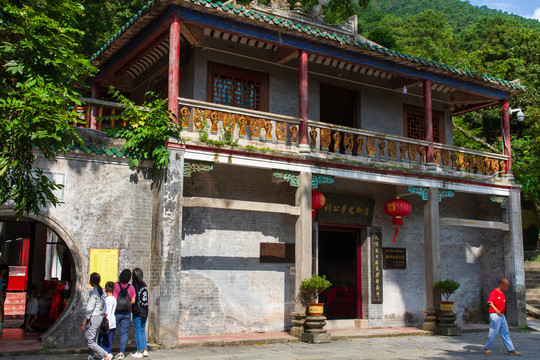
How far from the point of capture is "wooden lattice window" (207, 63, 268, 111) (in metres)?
11.4

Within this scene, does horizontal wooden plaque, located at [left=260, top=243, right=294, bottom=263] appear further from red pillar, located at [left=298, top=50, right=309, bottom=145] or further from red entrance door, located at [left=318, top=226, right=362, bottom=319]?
red pillar, located at [left=298, top=50, right=309, bottom=145]

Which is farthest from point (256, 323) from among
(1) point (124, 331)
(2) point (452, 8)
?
(2) point (452, 8)

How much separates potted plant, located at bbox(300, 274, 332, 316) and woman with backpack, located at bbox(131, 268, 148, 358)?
3.31 meters

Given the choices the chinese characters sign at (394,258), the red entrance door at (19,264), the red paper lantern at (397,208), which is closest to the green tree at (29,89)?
the red paper lantern at (397,208)

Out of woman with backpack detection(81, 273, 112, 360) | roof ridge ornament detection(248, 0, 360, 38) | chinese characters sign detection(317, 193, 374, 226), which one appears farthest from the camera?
roof ridge ornament detection(248, 0, 360, 38)

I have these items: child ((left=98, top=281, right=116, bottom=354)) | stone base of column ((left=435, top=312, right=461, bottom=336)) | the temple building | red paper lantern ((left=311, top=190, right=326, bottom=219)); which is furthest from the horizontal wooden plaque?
child ((left=98, top=281, right=116, bottom=354))

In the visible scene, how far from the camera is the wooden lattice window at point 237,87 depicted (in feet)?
37.4

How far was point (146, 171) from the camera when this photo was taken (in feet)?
31.0

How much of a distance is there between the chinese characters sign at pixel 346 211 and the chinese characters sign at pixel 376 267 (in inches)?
15.4

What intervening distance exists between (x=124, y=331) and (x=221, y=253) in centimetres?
337

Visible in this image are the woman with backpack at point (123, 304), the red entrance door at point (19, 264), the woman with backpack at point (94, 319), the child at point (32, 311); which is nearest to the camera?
the woman with backpack at point (94, 319)

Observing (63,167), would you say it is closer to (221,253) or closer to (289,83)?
(221,253)

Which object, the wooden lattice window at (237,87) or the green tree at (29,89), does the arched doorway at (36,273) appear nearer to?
the green tree at (29,89)

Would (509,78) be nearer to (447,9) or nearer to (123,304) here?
(123,304)
